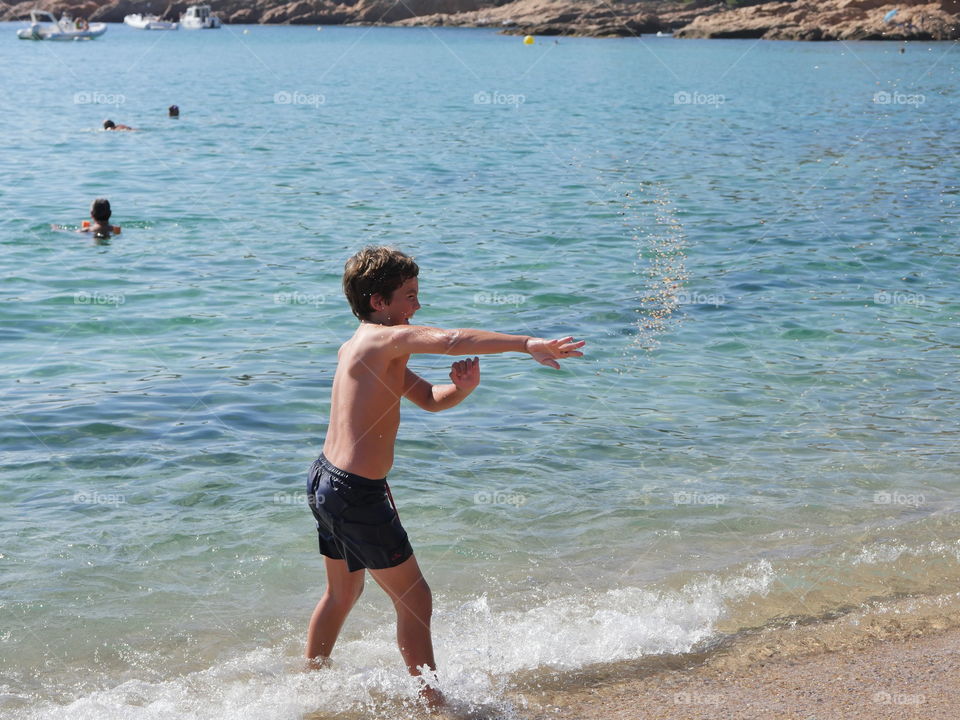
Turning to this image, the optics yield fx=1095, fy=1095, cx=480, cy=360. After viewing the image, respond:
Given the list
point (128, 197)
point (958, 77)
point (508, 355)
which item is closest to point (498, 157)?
point (128, 197)

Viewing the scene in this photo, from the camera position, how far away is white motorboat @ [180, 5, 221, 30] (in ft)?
431

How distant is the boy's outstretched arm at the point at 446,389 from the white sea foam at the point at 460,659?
1.24 metres

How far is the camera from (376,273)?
4309 mm

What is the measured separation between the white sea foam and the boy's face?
5.22 feet

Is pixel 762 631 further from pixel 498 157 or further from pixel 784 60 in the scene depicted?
pixel 784 60

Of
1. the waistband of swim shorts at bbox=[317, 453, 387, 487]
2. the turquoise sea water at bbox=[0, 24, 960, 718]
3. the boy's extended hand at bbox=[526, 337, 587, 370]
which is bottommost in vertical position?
the turquoise sea water at bbox=[0, 24, 960, 718]

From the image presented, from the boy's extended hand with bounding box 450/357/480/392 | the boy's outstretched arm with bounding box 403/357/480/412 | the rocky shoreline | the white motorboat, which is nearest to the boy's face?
the boy's outstretched arm with bounding box 403/357/480/412

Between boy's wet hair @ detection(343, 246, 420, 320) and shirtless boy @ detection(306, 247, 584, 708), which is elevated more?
boy's wet hair @ detection(343, 246, 420, 320)

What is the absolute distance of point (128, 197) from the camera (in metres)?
19.3

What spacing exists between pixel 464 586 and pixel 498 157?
19.3 m

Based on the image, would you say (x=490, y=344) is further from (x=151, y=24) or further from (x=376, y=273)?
(x=151, y=24)

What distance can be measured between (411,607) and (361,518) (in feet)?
1.39

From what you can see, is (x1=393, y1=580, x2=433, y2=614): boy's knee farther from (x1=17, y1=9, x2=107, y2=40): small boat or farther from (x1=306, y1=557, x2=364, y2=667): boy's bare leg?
(x1=17, y1=9, x2=107, y2=40): small boat

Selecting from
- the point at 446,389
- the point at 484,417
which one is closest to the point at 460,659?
the point at 446,389
